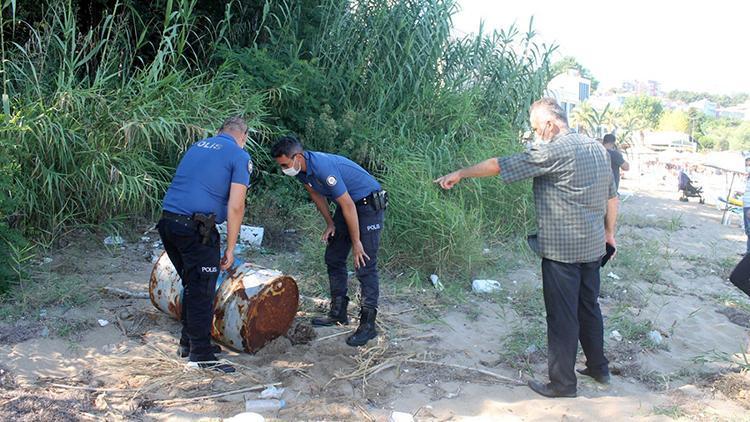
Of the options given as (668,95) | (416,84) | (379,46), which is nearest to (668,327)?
(416,84)

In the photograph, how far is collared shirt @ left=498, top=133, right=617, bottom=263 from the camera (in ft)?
11.0

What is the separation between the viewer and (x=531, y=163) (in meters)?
3.35

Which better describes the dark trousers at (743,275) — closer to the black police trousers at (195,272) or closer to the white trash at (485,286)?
the white trash at (485,286)

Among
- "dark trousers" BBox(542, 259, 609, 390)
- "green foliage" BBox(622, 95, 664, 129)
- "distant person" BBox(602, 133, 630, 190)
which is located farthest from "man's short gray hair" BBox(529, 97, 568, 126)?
"green foliage" BBox(622, 95, 664, 129)

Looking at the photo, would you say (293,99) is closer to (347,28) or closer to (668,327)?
(347,28)

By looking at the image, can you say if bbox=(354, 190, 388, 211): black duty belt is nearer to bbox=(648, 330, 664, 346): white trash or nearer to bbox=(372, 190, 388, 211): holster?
bbox=(372, 190, 388, 211): holster

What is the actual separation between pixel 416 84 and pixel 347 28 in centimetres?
126

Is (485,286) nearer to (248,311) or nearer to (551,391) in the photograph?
(551,391)

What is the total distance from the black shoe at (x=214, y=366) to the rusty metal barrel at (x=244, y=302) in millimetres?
254

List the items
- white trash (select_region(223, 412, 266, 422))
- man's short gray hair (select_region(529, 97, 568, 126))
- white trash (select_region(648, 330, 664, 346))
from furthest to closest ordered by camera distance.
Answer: white trash (select_region(648, 330, 664, 346)) < man's short gray hair (select_region(529, 97, 568, 126)) < white trash (select_region(223, 412, 266, 422))

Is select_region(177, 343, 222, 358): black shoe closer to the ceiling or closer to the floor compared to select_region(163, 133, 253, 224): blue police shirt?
closer to the floor

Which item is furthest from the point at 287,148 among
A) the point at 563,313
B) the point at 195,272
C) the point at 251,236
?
the point at 251,236

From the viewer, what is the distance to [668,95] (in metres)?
154

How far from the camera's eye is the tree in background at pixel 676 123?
6209 centimetres
